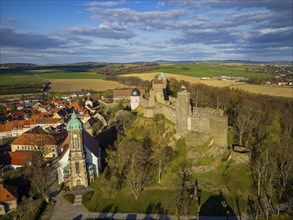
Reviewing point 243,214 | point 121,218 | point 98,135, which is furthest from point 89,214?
point 98,135

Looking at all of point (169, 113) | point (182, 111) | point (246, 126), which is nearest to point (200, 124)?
point (182, 111)

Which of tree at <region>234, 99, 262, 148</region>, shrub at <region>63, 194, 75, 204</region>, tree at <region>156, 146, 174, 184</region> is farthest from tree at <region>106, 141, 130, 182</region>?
tree at <region>234, 99, 262, 148</region>

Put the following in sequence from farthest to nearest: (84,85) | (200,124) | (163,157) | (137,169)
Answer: (84,85) < (200,124) < (163,157) < (137,169)

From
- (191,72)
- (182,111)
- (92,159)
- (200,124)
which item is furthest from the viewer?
(191,72)

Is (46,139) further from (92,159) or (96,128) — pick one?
(92,159)

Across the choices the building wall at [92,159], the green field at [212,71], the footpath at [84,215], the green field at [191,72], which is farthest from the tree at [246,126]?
the green field at [191,72]

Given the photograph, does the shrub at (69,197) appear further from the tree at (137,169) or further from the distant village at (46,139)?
the tree at (137,169)

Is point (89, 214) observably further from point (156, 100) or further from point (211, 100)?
point (211, 100)
